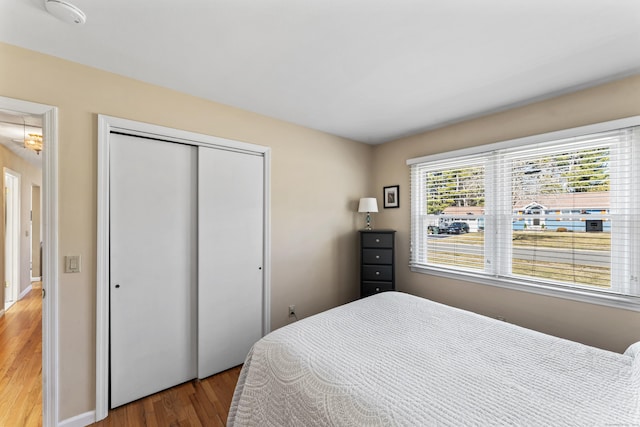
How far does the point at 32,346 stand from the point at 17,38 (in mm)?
2980

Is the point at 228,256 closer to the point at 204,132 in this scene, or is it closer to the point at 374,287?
the point at 204,132

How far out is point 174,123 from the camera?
213 cm

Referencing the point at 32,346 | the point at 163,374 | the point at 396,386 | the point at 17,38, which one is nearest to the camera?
the point at 396,386

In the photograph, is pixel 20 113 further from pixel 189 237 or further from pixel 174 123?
pixel 189 237

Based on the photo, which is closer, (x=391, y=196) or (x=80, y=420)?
(x=80, y=420)

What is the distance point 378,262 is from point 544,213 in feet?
5.32

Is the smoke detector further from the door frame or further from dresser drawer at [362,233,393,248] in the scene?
the door frame

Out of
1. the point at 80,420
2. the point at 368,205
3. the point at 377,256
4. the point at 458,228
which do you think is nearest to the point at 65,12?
the point at 80,420

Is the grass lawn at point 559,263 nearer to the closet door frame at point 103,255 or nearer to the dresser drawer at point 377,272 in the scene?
the dresser drawer at point 377,272

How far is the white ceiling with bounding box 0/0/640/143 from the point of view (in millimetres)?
1303

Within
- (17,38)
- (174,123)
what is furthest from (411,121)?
(17,38)

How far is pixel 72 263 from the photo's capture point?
1737 millimetres

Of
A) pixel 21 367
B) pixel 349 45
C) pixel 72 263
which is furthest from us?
A: pixel 21 367

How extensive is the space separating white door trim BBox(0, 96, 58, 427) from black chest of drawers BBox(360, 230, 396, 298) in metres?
2.67
